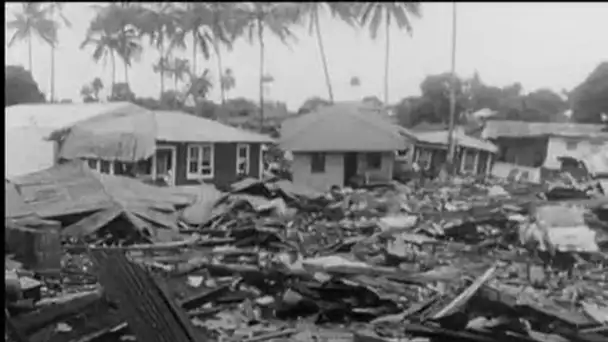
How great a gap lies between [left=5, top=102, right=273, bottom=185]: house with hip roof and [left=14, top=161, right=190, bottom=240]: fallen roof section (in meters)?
0.13

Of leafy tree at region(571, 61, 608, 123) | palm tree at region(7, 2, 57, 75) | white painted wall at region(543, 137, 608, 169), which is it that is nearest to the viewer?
palm tree at region(7, 2, 57, 75)

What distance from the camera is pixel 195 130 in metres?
2.38

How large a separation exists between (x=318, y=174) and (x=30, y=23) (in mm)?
1239

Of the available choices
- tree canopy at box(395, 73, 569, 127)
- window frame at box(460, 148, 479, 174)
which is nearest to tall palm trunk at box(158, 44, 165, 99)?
tree canopy at box(395, 73, 569, 127)

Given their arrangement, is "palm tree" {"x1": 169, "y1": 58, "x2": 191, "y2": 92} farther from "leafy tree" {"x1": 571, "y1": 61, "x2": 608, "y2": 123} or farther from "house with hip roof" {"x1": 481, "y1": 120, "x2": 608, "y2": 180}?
"leafy tree" {"x1": 571, "y1": 61, "x2": 608, "y2": 123}

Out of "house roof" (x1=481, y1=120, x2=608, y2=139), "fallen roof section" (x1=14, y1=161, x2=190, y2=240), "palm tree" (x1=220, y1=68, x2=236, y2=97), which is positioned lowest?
"fallen roof section" (x1=14, y1=161, x2=190, y2=240)

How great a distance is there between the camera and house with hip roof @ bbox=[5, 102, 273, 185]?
2.15 meters

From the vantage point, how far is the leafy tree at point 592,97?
7.39ft

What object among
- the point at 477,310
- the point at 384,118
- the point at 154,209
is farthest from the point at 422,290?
the point at 154,209

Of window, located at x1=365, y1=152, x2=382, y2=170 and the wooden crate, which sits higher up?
window, located at x1=365, y1=152, x2=382, y2=170

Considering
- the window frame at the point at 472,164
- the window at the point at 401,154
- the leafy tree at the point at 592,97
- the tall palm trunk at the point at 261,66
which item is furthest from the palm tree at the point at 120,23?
the leafy tree at the point at 592,97

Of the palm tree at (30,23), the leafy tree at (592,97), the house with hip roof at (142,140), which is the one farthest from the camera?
the leafy tree at (592,97)

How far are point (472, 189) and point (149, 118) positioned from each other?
57.5 inches

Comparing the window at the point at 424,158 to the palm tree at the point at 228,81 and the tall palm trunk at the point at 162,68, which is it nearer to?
the palm tree at the point at 228,81
